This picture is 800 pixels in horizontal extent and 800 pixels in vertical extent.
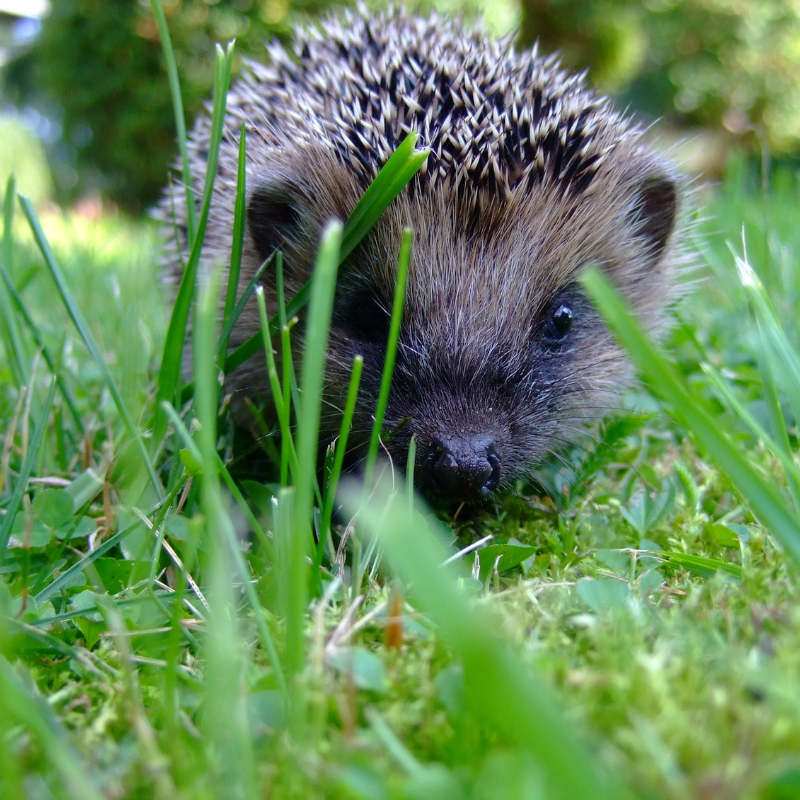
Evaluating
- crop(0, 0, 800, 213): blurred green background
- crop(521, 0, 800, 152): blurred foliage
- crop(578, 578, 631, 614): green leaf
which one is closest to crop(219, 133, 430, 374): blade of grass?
crop(578, 578, 631, 614): green leaf

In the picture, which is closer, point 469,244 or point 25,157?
point 469,244

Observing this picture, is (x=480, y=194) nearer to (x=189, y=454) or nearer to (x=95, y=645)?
(x=189, y=454)

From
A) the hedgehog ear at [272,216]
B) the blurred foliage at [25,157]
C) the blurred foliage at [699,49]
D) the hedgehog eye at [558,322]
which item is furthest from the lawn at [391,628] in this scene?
the blurred foliage at [25,157]

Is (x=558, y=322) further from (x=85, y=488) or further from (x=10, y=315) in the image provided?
(x=10, y=315)

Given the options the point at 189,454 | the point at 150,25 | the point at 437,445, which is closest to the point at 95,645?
the point at 189,454

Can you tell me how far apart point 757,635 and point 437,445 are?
694mm

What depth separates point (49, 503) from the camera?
1.27m

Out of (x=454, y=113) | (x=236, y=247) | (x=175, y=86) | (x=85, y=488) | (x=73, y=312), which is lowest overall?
(x=85, y=488)

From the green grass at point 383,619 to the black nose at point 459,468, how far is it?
0.10 meters

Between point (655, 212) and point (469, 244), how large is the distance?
2.35 ft

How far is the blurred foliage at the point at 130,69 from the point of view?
29.6 ft

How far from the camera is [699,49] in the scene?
14.8 m

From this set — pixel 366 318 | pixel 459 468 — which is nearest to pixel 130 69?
pixel 366 318

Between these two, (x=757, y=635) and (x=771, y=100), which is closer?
(x=757, y=635)
